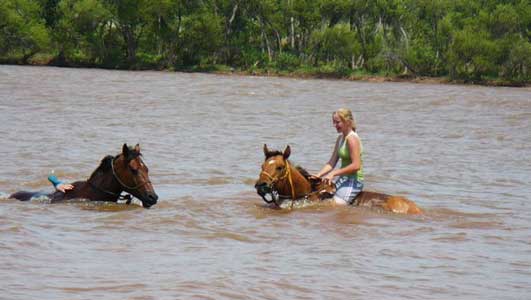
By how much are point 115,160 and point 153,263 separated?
2865mm

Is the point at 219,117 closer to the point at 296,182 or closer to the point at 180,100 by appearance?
the point at 180,100

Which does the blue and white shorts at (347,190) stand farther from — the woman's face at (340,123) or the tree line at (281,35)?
the tree line at (281,35)

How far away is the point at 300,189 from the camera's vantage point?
11.4 m

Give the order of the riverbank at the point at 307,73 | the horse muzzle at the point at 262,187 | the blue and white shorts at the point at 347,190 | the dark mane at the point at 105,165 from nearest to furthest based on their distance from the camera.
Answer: the horse muzzle at the point at 262,187
the dark mane at the point at 105,165
the blue and white shorts at the point at 347,190
the riverbank at the point at 307,73

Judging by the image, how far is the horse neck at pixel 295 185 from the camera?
1119cm

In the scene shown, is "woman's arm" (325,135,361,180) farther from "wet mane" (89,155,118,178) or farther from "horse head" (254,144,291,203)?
"wet mane" (89,155,118,178)

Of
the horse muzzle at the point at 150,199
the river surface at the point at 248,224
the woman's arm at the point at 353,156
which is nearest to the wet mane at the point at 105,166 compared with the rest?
the river surface at the point at 248,224

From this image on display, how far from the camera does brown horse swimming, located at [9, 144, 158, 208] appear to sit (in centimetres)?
1079

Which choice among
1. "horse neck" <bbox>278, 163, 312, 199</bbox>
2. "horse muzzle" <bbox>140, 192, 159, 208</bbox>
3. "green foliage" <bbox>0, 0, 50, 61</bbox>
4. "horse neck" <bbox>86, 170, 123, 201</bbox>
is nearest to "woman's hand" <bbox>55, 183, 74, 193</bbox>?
"horse neck" <bbox>86, 170, 123, 201</bbox>

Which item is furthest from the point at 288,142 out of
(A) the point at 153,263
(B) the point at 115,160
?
(A) the point at 153,263

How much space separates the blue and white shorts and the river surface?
0.13 metres

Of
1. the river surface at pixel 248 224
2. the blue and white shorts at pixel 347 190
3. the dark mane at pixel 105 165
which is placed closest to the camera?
the river surface at pixel 248 224

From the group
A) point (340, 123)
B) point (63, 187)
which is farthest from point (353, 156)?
point (63, 187)

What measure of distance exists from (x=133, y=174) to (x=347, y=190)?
243 centimetres
